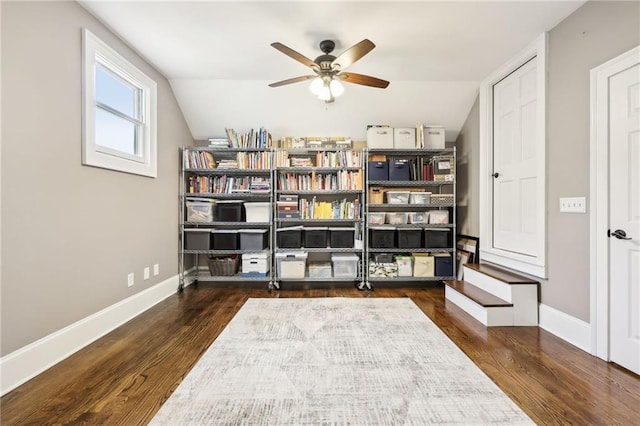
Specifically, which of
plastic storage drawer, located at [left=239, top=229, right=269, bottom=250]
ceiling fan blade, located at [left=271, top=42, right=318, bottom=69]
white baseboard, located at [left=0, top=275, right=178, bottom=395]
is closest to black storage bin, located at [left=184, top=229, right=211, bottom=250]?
plastic storage drawer, located at [left=239, top=229, right=269, bottom=250]

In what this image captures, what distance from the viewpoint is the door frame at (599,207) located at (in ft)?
6.21

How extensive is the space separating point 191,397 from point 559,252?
9.46ft

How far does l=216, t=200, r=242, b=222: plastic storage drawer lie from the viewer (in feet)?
11.9

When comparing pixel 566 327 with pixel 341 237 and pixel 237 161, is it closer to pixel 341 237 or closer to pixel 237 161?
pixel 341 237

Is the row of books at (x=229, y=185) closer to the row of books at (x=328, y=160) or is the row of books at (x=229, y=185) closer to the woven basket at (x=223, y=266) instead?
the row of books at (x=328, y=160)

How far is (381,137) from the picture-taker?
3627 mm

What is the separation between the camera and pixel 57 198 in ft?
6.21

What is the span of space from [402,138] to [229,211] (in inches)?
98.4

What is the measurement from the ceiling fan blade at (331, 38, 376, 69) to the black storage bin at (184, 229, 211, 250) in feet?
8.36

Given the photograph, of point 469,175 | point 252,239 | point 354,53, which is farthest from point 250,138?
point 469,175

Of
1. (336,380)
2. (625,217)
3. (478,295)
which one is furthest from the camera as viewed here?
(478,295)

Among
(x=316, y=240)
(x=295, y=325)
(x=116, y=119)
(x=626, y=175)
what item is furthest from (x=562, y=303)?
(x=116, y=119)

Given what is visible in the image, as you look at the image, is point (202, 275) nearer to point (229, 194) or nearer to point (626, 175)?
point (229, 194)

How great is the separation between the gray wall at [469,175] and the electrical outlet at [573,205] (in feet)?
4.04
